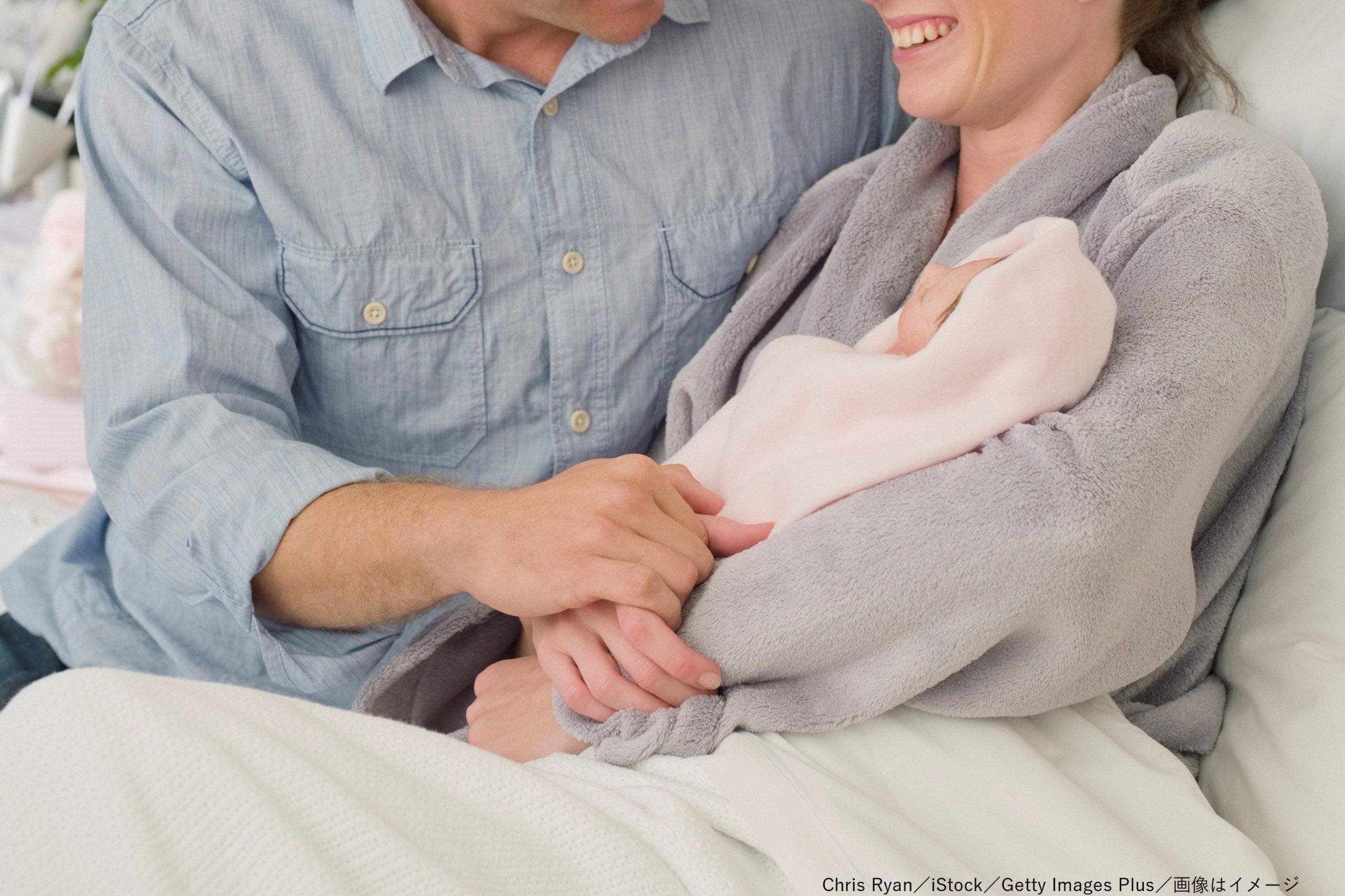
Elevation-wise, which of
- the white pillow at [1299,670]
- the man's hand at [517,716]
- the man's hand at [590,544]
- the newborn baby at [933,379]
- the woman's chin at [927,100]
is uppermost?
the woman's chin at [927,100]

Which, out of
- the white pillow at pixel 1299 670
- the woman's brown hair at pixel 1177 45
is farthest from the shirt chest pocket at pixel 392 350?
the white pillow at pixel 1299 670

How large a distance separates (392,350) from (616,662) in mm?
524

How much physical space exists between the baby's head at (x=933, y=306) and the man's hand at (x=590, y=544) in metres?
0.26

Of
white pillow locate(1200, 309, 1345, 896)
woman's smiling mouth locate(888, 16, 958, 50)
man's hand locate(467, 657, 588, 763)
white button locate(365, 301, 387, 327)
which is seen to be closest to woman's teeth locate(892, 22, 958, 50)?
woman's smiling mouth locate(888, 16, 958, 50)

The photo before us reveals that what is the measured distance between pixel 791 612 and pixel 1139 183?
0.53 m

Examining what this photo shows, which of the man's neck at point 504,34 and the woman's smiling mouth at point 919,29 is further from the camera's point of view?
the man's neck at point 504,34

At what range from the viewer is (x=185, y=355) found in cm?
118

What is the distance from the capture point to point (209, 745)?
2.65 feet

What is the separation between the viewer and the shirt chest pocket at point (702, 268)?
4.64 feet

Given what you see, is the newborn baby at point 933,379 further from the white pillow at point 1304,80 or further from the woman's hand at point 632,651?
the white pillow at point 1304,80

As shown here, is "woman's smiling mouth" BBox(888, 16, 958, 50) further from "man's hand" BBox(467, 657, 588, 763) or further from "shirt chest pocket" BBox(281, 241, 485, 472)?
"man's hand" BBox(467, 657, 588, 763)

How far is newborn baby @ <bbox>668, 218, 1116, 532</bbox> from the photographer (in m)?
0.90

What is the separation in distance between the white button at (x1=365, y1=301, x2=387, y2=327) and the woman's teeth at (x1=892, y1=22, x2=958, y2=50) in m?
0.66

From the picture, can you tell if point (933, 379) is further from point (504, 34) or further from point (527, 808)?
point (504, 34)
